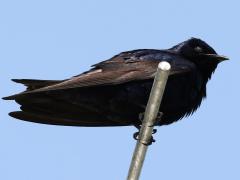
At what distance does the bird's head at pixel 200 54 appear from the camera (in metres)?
9.23

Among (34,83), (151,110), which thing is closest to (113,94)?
(34,83)

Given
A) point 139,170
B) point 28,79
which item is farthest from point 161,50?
point 139,170

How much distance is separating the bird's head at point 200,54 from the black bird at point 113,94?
0.63 ft

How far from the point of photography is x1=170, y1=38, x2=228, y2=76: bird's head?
9227 millimetres

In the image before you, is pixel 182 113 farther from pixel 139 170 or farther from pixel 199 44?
pixel 139 170

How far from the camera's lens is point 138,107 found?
8.48 metres

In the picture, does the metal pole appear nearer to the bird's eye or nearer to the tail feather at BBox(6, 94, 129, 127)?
the tail feather at BBox(6, 94, 129, 127)

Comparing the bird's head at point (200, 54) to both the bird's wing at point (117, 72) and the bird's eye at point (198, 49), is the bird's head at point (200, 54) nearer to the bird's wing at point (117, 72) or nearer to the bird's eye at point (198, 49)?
the bird's eye at point (198, 49)

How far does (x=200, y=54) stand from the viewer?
9.32 meters

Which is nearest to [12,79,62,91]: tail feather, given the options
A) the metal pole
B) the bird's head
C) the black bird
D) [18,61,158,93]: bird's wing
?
the black bird

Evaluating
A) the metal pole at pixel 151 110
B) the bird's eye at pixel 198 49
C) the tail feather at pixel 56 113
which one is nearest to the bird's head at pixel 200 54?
the bird's eye at pixel 198 49

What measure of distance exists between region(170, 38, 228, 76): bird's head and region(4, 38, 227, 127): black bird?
0.63 feet

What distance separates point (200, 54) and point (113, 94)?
1433mm

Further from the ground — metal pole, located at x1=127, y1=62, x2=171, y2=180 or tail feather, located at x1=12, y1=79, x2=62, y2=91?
tail feather, located at x1=12, y1=79, x2=62, y2=91
